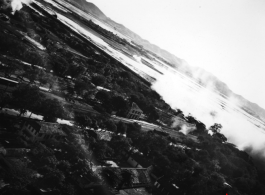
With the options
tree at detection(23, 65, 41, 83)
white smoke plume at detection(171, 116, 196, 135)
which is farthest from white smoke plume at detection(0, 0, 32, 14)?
white smoke plume at detection(171, 116, 196, 135)

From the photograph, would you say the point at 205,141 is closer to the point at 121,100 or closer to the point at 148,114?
the point at 148,114

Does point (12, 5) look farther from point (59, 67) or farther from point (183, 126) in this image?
point (183, 126)

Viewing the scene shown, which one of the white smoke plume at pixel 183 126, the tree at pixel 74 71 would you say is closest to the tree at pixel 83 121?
the tree at pixel 74 71

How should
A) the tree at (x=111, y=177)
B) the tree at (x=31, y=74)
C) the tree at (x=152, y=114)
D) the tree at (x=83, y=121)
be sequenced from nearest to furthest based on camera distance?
the tree at (x=111, y=177), the tree at (x=83, y=121), the tree at (x=31, y=74), the tree at (x=152, y=114)

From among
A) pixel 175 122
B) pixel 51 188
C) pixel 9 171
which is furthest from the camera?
pixel 175 122

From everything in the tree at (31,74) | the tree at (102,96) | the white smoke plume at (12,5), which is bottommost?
the tree at (31,74)

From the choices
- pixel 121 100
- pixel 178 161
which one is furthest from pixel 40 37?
pixel 178 161

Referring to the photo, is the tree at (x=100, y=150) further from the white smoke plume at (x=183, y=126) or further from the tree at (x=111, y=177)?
the white smoke plume at (x=183, y=126)

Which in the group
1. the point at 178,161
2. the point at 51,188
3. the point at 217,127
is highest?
the point at 217,127

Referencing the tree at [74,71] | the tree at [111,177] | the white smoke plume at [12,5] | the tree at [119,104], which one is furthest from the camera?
the white smoke plume at [12,5]

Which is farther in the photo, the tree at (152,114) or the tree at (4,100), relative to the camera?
the tree at (152,114)

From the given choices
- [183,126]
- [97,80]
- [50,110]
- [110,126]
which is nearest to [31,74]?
[50,110]
